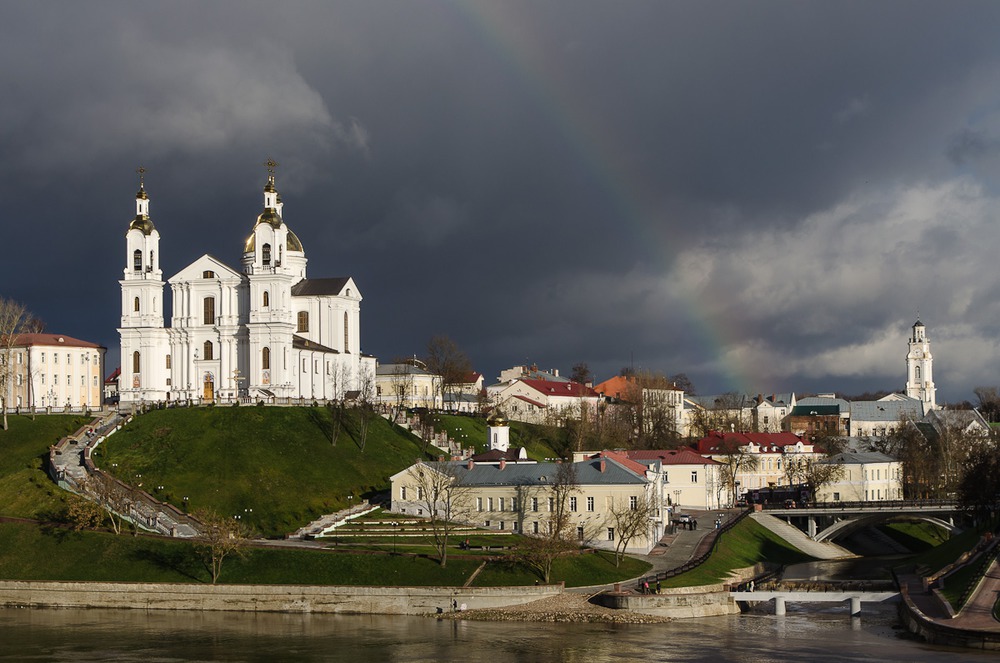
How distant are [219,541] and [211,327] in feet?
158

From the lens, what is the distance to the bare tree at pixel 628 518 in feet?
269

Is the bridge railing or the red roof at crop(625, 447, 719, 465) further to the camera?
the red roof at crop(625, 447, 719, 465)

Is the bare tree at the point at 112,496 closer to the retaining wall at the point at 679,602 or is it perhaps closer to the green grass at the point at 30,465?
the green grass at the point at 30,465

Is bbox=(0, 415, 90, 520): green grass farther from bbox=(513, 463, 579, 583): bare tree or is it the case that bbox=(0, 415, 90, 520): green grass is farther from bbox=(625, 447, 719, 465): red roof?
bbox=(625, 447, 719, 465): red roof

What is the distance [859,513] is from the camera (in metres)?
110

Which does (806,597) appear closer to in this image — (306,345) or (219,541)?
(219,541)

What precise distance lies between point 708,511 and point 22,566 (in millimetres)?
58780

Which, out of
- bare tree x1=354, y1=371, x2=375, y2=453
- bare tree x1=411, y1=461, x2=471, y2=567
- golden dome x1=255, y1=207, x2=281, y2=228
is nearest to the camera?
bare tree x1=411, y1=461, x2=471, y2=567

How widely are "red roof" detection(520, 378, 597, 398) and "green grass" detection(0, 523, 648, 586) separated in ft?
313

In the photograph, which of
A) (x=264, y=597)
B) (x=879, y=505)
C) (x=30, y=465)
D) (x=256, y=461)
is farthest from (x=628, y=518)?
(x=30, y=465)

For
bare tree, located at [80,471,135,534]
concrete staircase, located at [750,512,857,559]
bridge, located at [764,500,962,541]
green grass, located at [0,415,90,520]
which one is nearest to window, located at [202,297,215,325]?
green grass, located at [0,415,90,520]

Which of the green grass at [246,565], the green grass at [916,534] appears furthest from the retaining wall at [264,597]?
the green grass at [916,534]

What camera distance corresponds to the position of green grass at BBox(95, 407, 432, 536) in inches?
3597

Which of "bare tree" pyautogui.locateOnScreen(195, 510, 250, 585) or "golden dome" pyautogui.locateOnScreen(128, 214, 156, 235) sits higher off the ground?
"golden dome" pyautogui.locateOnScreen(128, 214, 156, 235)
